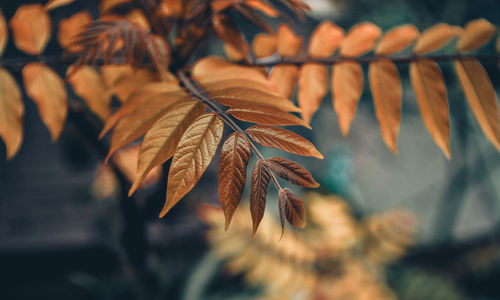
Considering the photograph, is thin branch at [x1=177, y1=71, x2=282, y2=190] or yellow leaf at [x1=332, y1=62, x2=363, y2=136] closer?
thin branch at [x1=177, y1=71, x2=282, y2=190]

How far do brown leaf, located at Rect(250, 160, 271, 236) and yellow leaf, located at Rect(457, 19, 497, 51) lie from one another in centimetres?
35

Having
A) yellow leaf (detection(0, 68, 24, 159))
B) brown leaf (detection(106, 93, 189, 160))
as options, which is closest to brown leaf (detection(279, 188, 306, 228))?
brown leaf (detection(106, 93, 189, 160))

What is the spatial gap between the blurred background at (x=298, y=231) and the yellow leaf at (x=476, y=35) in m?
0.41

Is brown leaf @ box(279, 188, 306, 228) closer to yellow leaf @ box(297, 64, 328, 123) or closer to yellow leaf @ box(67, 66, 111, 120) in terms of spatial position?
yellow leaf @ box(297, 64, 328, 123)

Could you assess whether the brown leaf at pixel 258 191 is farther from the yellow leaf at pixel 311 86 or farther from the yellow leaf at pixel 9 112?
the yellow leaf at pixel 9 112

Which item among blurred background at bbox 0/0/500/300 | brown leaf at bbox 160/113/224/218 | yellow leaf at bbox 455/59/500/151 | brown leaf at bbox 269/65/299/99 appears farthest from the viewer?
blurred background at bbox 0/0/500/300

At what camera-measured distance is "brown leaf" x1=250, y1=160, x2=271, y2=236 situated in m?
0.25

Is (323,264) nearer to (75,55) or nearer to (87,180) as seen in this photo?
(75,55)

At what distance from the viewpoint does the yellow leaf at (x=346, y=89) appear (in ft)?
1.41

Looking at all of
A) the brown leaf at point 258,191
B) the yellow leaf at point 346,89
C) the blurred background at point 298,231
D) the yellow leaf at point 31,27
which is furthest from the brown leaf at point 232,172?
the yellow leaf at point 31,27

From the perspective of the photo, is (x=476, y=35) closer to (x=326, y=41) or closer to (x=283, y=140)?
(x=326, y=41)

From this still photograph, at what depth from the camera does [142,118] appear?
31cm

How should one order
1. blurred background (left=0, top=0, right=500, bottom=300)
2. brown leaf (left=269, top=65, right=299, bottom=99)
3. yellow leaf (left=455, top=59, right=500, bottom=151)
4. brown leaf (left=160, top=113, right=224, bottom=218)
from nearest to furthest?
brown leaf (left=160, top=113, right=224, bottom=218) → yellow leaf (left=455, top=59, right=500, bottom=151) → brown leaf (left=269, top=65, right=299, bottom=99) → blurred background (left=0, top=0, right=500, bottom=300)

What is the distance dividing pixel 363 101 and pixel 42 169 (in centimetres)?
243
